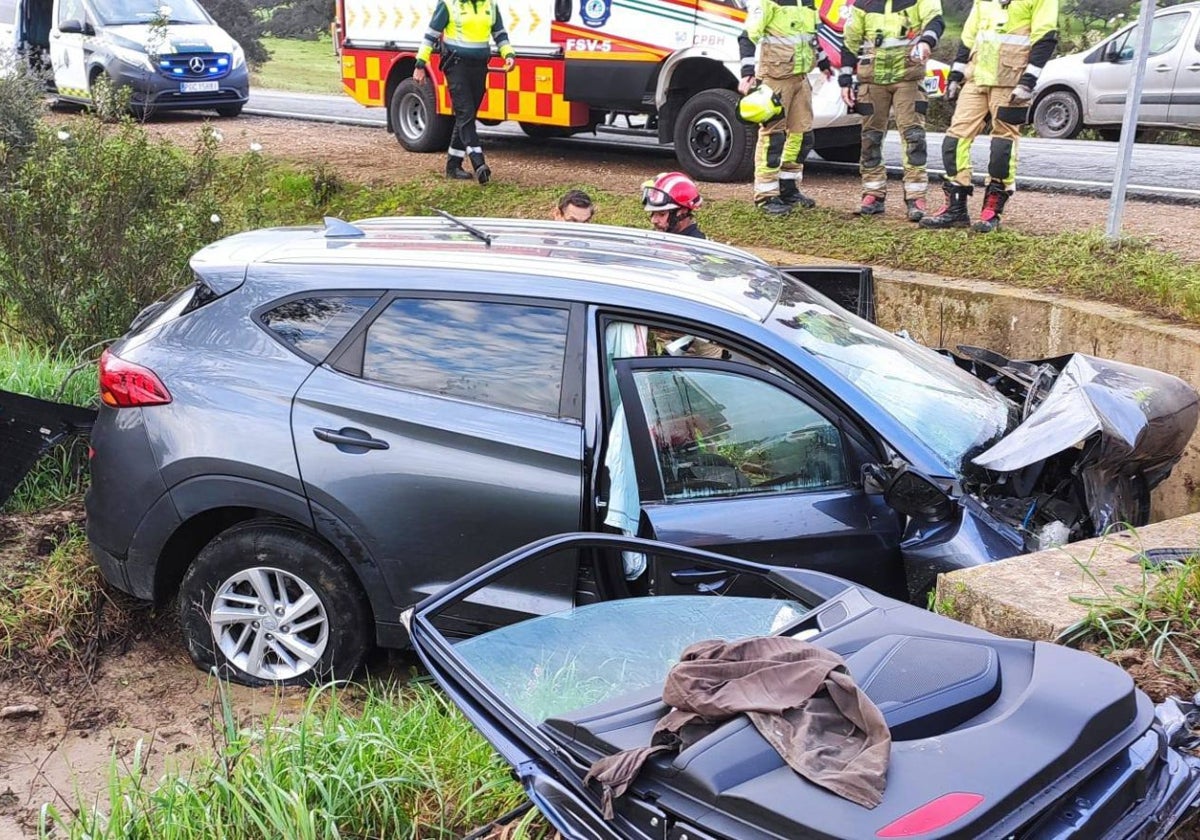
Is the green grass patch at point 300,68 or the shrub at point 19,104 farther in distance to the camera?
the green grass patch at point 300,68

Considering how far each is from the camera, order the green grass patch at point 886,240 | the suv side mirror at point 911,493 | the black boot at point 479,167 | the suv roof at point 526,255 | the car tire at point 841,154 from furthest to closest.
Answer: the car tire at point 841,154 → the black boot at point 479,167 → the green grass patch at point 886,240 → the suv roof at point 526,255 → the suv side mirror at point 911,493

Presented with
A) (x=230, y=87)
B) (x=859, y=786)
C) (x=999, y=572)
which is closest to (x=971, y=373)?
(x=999, y=572)

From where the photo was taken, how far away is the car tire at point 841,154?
1096 cm

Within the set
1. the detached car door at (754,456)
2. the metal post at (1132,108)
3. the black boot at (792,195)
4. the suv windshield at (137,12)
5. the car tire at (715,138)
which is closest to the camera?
the detached car door at (754,456)

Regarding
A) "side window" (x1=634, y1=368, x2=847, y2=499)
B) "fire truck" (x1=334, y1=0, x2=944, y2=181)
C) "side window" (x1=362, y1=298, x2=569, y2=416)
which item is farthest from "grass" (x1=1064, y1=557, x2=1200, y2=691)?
"fire truck" (x1=334, y1=0, x2=944, y2=181)

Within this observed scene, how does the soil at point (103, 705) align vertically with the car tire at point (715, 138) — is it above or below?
below

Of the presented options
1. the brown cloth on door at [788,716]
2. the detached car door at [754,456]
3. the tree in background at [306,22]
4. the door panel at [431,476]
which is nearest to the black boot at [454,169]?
the door panel at [431,476]

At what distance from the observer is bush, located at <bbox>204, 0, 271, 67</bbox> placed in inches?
1225

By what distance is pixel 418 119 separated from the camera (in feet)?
37.2

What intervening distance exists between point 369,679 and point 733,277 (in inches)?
74.3

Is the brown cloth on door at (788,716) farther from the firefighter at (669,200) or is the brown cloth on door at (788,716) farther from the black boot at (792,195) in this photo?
the black boot at (792,195)

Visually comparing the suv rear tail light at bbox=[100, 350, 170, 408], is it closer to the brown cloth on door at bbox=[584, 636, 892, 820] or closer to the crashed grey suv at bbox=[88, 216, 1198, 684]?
the crashed grey suv at bbox=[88, 216, 1198, 684]

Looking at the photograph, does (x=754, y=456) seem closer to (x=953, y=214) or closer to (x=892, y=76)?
(x=953, y=214)

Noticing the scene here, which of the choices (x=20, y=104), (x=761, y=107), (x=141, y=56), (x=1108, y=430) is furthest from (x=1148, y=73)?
(x=20, y=104)
